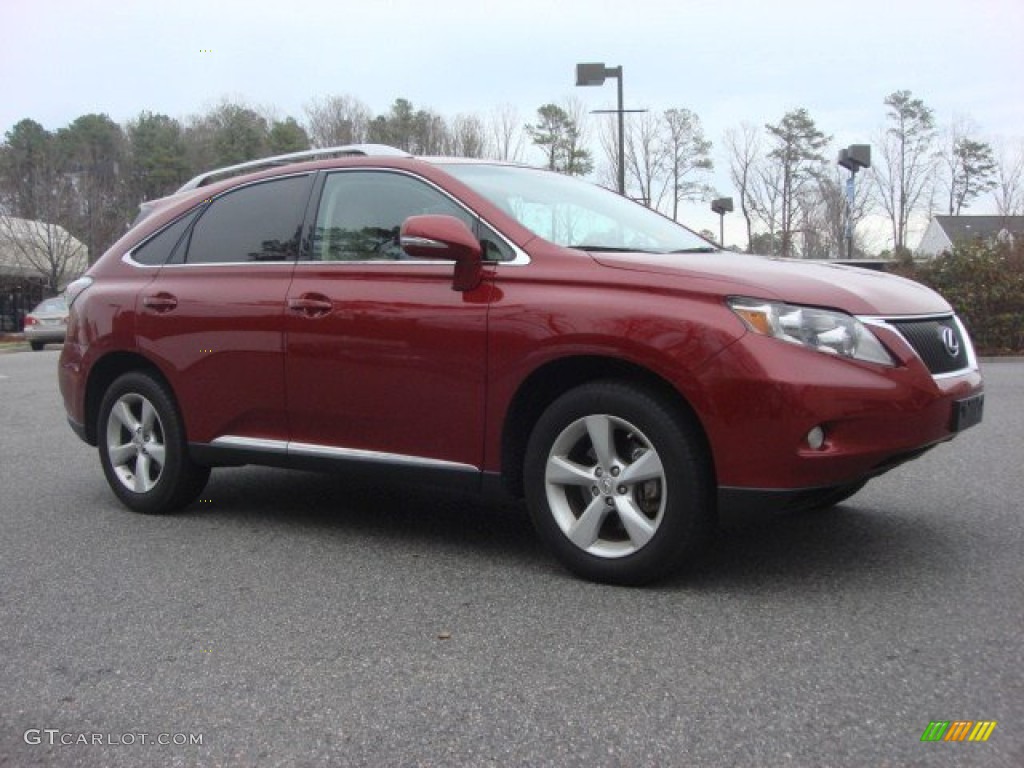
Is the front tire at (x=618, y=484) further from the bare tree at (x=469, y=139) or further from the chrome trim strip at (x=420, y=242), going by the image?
the bare tree at (x=469, y=139)

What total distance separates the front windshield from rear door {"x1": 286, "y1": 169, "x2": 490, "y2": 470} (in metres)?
0.25

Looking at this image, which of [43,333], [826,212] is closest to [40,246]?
[43,333]

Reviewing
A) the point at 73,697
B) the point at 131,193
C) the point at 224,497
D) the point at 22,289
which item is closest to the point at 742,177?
the point at 131,193

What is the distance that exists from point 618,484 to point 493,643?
810 mm

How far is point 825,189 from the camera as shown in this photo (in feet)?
149

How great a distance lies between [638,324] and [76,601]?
2.45m

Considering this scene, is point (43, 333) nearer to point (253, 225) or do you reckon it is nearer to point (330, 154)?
point (253, 225)

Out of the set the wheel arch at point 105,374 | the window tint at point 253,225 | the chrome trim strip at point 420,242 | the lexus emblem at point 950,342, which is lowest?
the wheel arch at point 105,374

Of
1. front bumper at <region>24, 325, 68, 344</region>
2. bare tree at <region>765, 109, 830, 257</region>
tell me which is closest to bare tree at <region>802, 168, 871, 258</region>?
bare tree at <region>765, 109, 830, 257</region>

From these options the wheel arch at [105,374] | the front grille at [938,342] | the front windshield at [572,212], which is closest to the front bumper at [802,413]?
the front grille at [938,342]

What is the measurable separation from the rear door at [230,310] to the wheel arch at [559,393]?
Result: 128 cm

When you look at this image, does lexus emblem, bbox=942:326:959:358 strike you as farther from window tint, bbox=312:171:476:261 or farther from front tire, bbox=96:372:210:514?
front tire, bbox=96:372:210:514

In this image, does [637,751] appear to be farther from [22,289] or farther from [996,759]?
[22,289]

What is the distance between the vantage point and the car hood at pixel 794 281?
3.64 m
